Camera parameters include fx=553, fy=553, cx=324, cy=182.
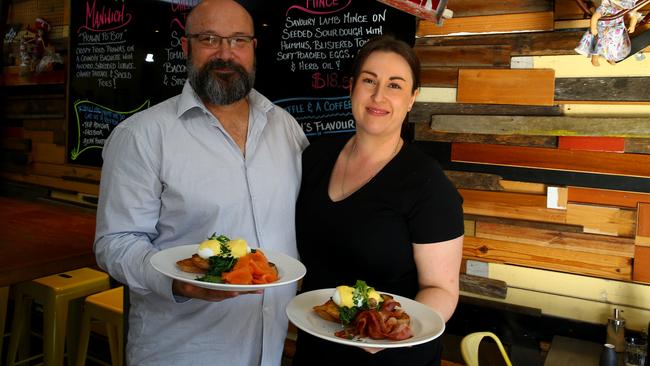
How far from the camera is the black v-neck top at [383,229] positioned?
179 cm

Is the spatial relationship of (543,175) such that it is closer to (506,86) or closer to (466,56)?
(506,86)

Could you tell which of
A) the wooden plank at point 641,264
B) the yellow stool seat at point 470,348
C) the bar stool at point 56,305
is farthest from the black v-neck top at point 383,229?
the bar stool at point 56,305

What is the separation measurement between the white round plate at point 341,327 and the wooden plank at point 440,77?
5.22 ft

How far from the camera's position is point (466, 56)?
9.46ft

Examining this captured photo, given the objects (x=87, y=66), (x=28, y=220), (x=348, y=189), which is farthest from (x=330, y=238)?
(x=87, y=66)

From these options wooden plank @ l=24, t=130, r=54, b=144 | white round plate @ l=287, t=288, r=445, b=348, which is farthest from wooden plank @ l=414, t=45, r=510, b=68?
wooden plank @ l=24, t=130, r=54, b=144

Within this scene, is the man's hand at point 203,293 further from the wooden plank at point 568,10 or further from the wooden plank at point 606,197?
the wooden plank at point 568,10

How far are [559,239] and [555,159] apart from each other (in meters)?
0.40

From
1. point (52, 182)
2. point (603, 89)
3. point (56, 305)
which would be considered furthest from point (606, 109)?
point (52, 182)

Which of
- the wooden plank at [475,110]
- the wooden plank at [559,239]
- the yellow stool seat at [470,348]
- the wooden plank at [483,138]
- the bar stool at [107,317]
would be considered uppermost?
the wooden plank at [475,110]

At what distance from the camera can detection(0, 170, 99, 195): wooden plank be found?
15.9ft

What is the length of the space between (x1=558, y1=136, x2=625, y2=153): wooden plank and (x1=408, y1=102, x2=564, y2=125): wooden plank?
5.6 inches

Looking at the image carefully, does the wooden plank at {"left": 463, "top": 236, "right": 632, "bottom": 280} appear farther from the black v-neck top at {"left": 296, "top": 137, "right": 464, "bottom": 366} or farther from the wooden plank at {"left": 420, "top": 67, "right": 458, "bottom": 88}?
the black v-neck top at {"left": 296, "top": 137, "right": 464, "bottom": 366}

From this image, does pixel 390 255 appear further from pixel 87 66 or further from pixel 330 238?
pixel 87 66
